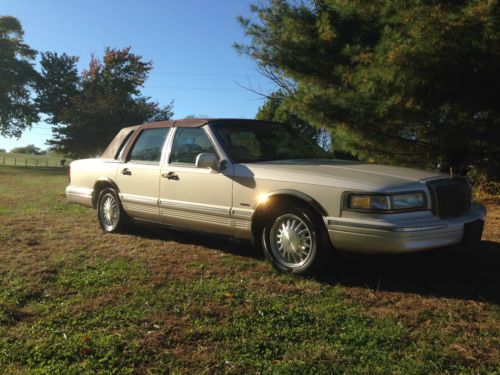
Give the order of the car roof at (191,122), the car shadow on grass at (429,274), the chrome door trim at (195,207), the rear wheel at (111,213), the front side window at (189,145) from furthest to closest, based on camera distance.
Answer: the rear wheel at (111,213) → the car roof at (191,122) → the front side window at (189,145) → the chrome door trim at (195,207) → the car shadow on grass at (429,274)

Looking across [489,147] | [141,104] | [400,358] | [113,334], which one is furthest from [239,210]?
[141,104]

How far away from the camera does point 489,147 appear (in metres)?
8.30

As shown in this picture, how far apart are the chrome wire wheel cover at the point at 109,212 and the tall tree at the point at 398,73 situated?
12.8 feet

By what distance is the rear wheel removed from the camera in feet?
21.1

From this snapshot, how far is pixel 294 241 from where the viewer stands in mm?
4398

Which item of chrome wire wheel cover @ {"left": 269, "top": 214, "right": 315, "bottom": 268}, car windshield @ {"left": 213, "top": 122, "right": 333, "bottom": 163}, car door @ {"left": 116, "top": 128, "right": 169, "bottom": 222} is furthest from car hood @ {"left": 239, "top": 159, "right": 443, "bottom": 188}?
car door @ {"left": 116, "top": 128, "right": 169, "bottom": 222}

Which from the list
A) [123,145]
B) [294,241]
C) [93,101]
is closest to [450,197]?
[294,241]

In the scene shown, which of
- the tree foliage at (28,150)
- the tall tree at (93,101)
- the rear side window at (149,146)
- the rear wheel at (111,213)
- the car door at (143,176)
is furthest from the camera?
the tree foliage at (28,150)

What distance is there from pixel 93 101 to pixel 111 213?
130ft

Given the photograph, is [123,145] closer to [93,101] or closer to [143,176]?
[143,176]

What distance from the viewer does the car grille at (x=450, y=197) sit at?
13.3 feet

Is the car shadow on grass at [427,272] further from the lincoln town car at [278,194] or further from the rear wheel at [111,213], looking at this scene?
the rear wheel at [111,213]

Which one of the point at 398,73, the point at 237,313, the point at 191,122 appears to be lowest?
the point at 237,313

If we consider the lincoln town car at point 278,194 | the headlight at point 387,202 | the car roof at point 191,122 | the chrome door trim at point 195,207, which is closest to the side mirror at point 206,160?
the lincoln town car at point 278,194
